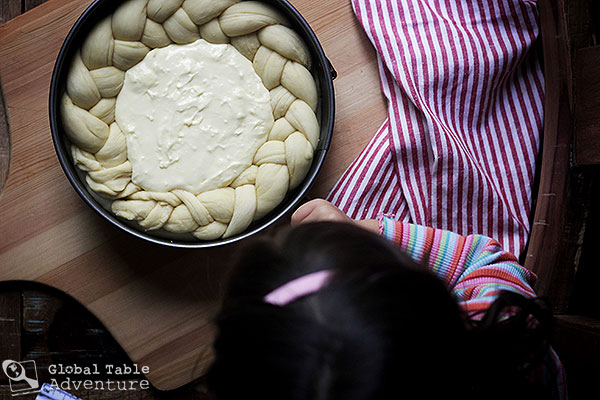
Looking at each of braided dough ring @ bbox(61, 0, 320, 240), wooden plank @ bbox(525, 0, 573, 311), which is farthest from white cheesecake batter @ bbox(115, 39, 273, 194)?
wooden plank @ bbox(525, 0, 573, 311)

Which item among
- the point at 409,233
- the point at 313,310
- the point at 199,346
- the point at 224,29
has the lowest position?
the point at 199,346

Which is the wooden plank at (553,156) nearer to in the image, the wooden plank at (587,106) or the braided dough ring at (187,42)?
the wooden plank at (587,106)

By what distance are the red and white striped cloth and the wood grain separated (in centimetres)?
3

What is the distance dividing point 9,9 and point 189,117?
1.14 ft

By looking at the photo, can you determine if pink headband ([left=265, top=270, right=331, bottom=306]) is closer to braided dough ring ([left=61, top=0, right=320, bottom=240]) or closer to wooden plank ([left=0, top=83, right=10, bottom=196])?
braided dough ring ([left=61, top=0, right=320, bottom=240])

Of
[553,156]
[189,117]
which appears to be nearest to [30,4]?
[189,117]

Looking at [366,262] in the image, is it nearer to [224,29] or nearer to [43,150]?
[224,29]

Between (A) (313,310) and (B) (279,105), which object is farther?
(B) (279,105)

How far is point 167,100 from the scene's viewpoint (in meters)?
0.67

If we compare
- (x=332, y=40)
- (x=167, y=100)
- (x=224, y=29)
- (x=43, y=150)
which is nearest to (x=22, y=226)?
(x=43, y=150)

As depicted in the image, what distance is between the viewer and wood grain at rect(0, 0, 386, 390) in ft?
2.30

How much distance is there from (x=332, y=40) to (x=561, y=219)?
1.20ft

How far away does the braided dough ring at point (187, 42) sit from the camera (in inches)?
25.6

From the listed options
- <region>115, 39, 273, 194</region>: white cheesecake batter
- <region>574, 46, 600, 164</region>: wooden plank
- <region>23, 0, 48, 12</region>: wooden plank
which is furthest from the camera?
<region>23, 0, 48, 12</region>: wooden plank
